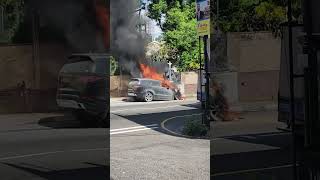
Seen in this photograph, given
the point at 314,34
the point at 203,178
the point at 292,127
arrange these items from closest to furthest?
the point at 314,34 → the point at 292,127 → the point at 203,178

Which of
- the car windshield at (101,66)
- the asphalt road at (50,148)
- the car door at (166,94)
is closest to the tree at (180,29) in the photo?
the car door at (166,94)

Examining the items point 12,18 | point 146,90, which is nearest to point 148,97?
point 146,90

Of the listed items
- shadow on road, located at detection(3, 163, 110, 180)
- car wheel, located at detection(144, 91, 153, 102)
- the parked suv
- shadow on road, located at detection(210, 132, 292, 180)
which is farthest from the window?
shadow on road, located at detection(210, 132, 292, 180)

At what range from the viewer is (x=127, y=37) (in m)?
2.93

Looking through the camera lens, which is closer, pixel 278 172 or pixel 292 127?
pixel 292 127

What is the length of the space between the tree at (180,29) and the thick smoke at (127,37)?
4.4 inches

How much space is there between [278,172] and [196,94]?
2.04 ft

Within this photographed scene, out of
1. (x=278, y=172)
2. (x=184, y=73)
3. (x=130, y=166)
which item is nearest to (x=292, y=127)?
(x=278, y=172)

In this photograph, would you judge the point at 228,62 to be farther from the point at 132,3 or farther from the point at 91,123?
the point at 91,123

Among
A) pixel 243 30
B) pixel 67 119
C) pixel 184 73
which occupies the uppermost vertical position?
pixel 243 30

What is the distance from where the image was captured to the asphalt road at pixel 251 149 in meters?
2.67

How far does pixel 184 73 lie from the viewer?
2.95 metres

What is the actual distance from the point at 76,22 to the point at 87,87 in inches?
13.7

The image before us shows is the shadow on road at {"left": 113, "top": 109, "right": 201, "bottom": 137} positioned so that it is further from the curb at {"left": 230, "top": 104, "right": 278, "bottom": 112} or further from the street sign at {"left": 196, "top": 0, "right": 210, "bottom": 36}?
the street sign at {"left": 196, "top": 0, "right": 210, "bottom": 36}
